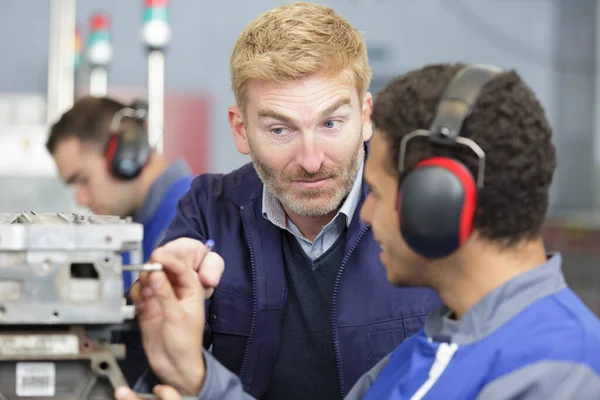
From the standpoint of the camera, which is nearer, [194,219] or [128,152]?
[194,219]

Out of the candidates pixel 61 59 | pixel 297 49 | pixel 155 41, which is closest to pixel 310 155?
pixel 297 49

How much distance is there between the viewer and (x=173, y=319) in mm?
1048

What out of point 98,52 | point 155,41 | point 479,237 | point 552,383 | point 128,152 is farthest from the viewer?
point 98,52

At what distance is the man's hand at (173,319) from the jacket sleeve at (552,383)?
361mm

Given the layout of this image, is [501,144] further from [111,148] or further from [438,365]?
[111,148]

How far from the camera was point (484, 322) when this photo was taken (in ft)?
3.12

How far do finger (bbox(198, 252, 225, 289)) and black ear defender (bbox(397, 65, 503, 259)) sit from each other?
11.1 inches

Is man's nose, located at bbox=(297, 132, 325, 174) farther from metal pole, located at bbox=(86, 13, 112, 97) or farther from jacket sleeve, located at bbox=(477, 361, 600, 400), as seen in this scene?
metal pole, located at bbox=(86, 13, 112, 97)

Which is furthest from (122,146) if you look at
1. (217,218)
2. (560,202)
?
(560,202)

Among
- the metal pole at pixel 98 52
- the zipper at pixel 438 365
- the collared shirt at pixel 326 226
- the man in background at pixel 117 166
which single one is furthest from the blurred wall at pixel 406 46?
the zipper at pixel 438 365

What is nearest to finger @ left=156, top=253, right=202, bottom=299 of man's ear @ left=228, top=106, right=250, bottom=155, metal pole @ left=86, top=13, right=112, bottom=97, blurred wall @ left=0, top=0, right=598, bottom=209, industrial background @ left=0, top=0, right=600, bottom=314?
man's ear @ left=228, top=106, right=250, bottom=155

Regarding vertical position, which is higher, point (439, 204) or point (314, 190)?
point (439, 204)

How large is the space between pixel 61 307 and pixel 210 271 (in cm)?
24

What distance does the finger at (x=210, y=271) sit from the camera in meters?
1.11
